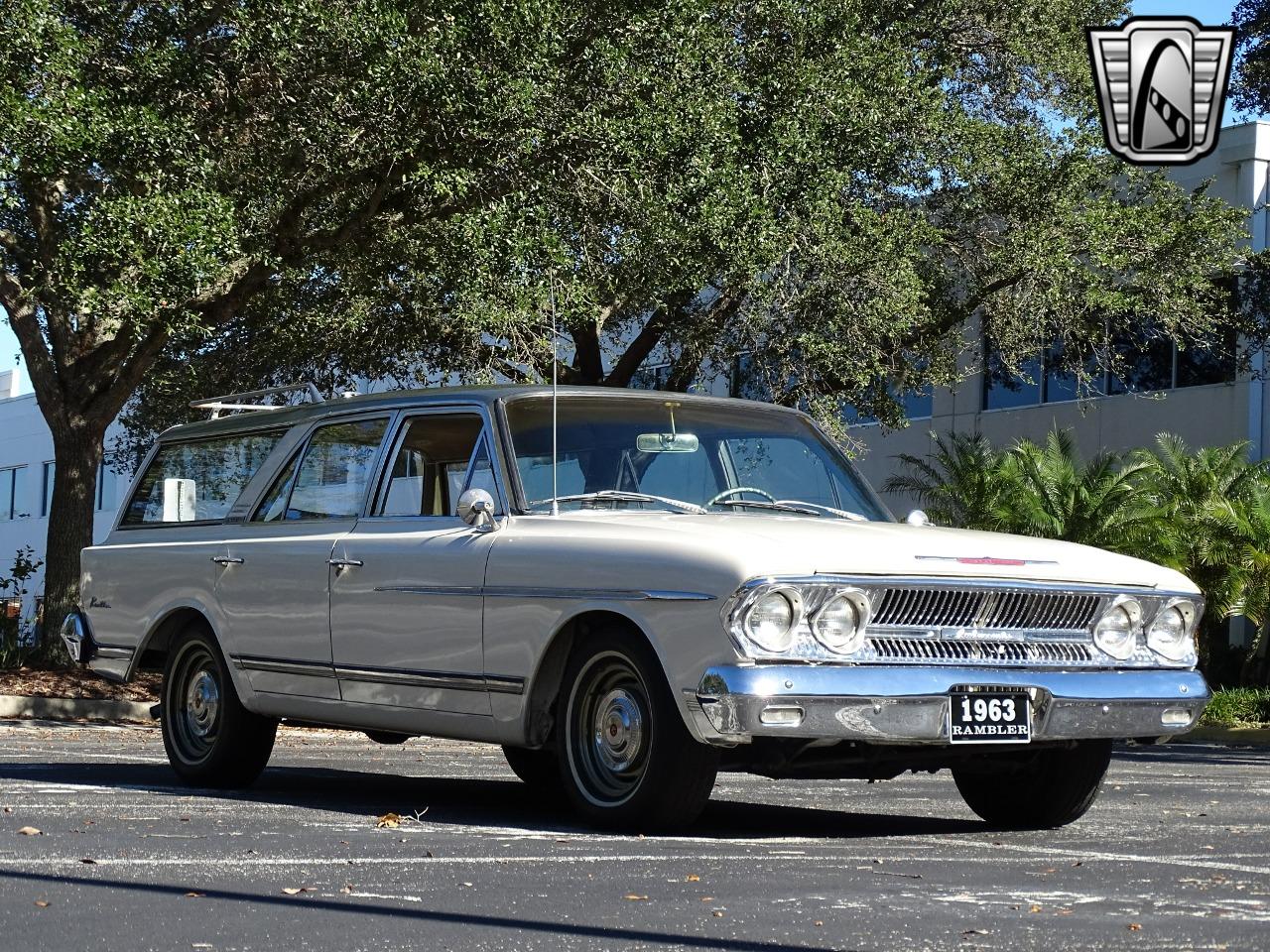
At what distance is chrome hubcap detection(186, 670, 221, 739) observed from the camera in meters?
9.89

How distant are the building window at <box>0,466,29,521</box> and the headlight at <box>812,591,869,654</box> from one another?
5970 centimetres

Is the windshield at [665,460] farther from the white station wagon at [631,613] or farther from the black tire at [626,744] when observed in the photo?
the black tire at [626,744]

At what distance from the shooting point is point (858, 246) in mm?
22688

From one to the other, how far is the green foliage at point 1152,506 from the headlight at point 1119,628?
A: 19370mm

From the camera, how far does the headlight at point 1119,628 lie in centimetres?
806

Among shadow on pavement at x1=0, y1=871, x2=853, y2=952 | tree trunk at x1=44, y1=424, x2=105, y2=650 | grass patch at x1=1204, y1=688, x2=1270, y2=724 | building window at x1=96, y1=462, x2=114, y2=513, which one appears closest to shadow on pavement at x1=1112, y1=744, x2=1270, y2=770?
grass patch at x1=1204, y1=688, x2=1270, y2=724

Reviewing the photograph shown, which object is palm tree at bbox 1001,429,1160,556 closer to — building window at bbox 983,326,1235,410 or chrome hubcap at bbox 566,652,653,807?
building window at bbox 983,326,1235,410

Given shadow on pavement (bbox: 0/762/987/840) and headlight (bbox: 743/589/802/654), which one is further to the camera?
shadow on pavement (bbox: 0/762/987/840)

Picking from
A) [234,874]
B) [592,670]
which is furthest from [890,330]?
[234,874]

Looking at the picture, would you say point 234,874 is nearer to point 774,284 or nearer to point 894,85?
point 774,284

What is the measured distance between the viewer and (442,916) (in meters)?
5.36

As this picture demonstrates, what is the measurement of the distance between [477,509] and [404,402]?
3.86ft
